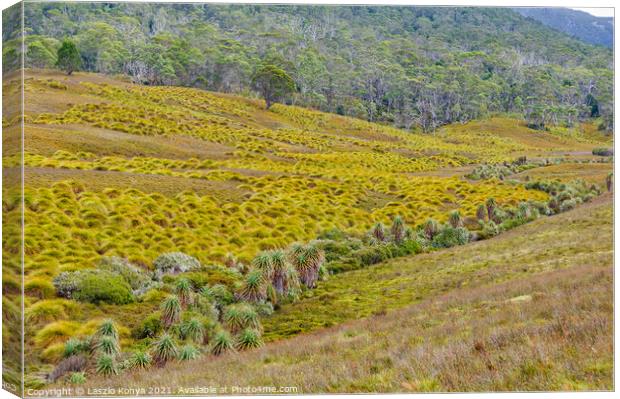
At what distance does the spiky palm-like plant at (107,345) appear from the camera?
10.8 meters

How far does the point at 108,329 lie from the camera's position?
36.0 ft

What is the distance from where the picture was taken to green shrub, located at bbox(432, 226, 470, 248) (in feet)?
43.9

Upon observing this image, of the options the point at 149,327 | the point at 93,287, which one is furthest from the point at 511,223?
the point at 93,287

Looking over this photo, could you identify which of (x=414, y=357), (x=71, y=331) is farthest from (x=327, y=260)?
(x=71, y=331)

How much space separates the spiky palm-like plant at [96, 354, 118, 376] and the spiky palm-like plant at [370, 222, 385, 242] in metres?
5.90

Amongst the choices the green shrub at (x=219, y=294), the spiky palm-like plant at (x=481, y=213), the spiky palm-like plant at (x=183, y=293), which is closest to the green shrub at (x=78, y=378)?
the spiky palm-like plant at (x=183, y=293)

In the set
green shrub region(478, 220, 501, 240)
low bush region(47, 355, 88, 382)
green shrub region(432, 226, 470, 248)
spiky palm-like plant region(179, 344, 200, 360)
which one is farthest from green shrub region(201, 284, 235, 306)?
green shrub region(478, 220, 501, 240)

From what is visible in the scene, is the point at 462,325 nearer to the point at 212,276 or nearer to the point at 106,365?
the point at 212,276

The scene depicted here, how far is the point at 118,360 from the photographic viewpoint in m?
10.9

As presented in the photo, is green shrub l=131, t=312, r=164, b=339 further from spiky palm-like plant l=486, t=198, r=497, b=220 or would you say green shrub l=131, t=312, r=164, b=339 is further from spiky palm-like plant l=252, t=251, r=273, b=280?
spiky palm-like plant l=486, t=198, r=497, b=220

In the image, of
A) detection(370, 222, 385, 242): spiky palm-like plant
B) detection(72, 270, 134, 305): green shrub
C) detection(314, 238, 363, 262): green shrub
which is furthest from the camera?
detection(370, 222, 385, 242): spiky palm-like plant

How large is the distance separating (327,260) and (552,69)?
7.60m

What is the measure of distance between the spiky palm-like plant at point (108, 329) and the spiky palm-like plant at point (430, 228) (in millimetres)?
6889

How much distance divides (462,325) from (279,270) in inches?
148
